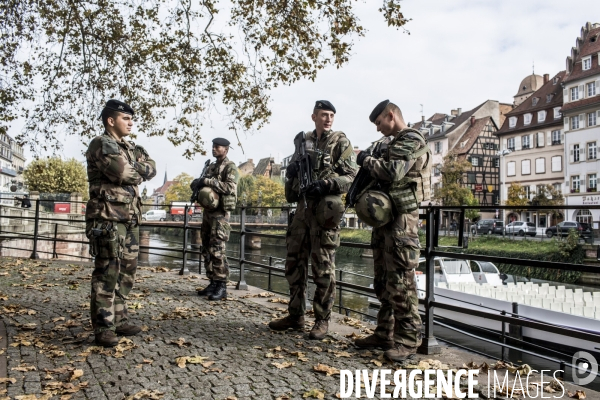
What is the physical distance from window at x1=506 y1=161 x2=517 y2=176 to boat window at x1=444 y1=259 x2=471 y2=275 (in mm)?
42822

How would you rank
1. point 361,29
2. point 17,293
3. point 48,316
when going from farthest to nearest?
point 361,29 → point 17,293 → point 48,316

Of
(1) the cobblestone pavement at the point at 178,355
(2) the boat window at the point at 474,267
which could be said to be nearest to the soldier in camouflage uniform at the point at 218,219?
(1) the cobblestone pavement at the point at 178,355

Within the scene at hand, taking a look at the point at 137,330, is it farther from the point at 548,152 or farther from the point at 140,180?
the point at 548,152

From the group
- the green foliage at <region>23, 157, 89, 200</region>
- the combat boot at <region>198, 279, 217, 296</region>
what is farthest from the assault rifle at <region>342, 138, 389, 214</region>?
the green foliage at <region>23, 157, 89, 200</region>

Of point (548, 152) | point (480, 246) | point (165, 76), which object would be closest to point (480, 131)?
point (548, 152)

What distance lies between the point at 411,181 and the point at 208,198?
3.37 meters

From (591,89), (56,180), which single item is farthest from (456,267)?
(56,180)

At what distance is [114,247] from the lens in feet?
14.8

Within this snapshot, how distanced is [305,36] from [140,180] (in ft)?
18.3

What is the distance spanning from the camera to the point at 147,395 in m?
3.33

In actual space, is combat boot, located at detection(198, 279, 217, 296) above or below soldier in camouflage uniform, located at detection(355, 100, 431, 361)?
below

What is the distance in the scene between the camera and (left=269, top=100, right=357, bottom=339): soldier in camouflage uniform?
15.9 ft

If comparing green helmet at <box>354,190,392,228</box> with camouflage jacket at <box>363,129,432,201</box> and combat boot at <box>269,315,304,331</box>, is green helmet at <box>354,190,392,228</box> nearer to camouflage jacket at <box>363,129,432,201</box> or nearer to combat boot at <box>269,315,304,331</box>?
camouflage jacket at <box>363,129,432,201</box>

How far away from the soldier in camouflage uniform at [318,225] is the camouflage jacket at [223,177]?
190cm
